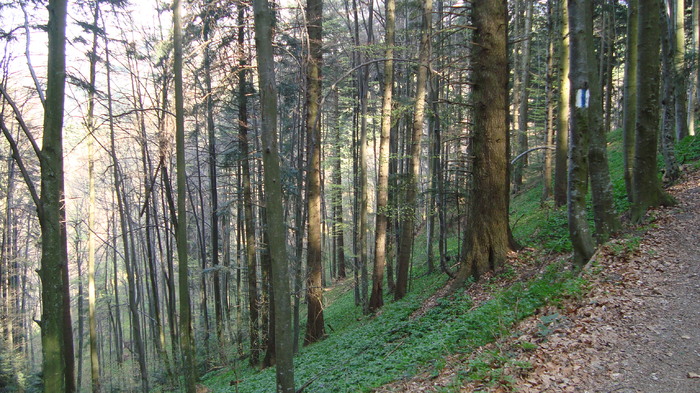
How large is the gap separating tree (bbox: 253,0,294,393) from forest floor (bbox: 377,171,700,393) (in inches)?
59.4

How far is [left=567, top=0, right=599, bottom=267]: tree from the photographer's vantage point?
5.89 m

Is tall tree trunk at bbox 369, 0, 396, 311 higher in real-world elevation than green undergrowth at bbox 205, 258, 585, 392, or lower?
higher

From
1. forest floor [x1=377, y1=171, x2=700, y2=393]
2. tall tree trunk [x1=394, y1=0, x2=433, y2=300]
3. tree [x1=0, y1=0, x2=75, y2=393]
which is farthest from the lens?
tall tree trunk [x1=394, y1=0, x2=433, y2=300]

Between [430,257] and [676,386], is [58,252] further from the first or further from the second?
[430,257]

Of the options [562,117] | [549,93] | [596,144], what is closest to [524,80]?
[549,93]

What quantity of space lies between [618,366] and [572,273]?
234cm

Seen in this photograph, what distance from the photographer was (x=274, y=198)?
4.41 metres

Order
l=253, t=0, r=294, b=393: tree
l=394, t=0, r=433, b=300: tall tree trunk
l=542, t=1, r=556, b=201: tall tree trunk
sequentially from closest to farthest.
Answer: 1. l=253, t=0, r=294, b=393: tree
2. l=394, t=0, r=433, b=300: tall tree trunk
3. l=542, t=1, r=556, b=201: tall tree trunk

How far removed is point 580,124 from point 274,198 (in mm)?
4921

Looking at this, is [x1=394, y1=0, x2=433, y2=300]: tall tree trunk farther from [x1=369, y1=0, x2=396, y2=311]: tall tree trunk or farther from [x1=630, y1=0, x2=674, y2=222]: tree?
[x1=630, y1=0, x2=674, y2=222]: tree

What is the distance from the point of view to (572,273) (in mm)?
5879

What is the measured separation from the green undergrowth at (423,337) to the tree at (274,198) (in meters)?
0.75

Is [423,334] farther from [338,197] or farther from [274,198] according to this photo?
[338,197]

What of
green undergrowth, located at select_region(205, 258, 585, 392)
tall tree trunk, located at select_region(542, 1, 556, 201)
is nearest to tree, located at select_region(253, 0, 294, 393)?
green undergrowth, located at select_region(205, 258, 585, 392)
